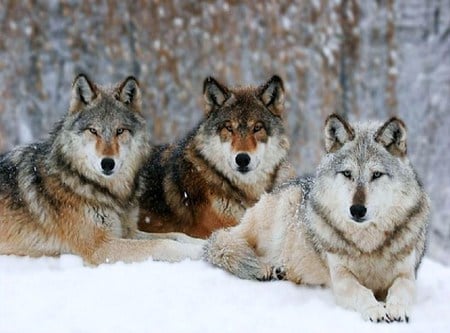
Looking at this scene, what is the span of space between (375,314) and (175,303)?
1183 mm

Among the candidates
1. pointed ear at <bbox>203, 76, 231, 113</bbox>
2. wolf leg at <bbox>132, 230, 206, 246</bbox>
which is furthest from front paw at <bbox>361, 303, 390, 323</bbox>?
pointed ear at <bbox>203, 76, 231, 113</bbox>

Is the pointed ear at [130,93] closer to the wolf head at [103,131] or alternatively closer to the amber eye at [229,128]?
the wolf head at [103,131]

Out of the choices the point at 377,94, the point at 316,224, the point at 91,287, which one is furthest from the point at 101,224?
the point at 377,94

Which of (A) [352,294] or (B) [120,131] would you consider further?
(B) [120,131]

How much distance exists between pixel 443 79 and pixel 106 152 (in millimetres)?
9058

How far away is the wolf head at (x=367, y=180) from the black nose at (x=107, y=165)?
72.9 inches

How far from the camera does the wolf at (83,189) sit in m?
6.48

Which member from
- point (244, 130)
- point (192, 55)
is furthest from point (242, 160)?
point (192, 55)

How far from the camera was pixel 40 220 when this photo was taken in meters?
6.64

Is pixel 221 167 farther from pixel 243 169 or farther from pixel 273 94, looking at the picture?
pixel 273 94

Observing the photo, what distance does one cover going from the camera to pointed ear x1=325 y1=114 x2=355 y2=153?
17.1 feet

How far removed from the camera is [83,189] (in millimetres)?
6625

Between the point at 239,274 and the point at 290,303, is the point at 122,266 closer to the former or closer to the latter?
the point at 239,274

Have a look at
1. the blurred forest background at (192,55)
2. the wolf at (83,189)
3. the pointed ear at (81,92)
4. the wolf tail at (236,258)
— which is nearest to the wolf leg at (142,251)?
the wolf at (83,189)
